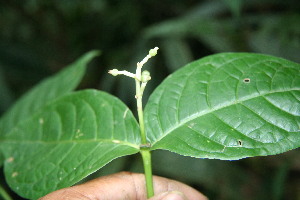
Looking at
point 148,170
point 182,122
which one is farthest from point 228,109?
point 148,170

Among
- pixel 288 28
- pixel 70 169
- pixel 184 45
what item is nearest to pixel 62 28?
Answer: pixel 184 45

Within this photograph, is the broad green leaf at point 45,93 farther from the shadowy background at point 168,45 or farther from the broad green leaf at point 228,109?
the broad green leaf at point 228,109

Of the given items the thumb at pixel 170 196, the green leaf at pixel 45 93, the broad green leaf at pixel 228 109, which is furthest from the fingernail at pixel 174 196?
the green leaf at pixel 45 93

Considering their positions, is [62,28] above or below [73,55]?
above

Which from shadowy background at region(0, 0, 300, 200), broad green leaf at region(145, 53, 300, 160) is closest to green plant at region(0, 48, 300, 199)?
broad green leaf at region(145, 53, 300, 160)

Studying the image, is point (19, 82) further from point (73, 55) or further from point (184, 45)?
point (184, 45)

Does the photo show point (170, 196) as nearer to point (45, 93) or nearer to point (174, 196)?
point (174, 196)
